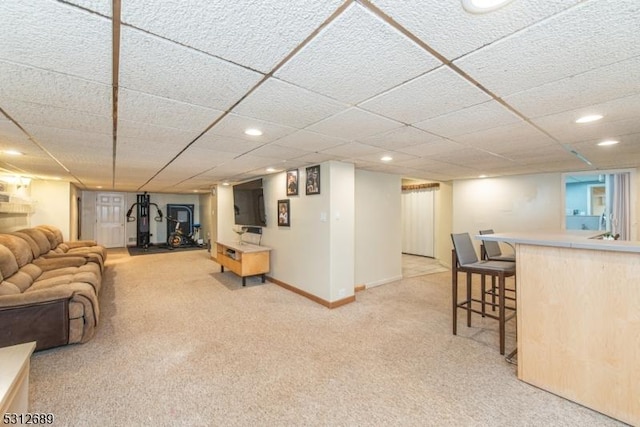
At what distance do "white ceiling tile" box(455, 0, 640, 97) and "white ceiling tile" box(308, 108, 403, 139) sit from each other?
749mm

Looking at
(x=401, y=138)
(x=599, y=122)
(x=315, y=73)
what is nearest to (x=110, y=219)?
(x=401, y=138)

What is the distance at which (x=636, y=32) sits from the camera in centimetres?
107

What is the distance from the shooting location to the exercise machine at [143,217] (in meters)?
9.62

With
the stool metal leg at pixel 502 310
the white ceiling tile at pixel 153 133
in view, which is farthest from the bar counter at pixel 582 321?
the white ceiling tile at pixel 153 133

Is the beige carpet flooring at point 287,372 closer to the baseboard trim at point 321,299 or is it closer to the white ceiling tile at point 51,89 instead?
the baseboard trim at point 321,299

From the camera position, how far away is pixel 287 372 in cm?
224

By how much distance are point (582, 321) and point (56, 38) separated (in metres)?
3.30

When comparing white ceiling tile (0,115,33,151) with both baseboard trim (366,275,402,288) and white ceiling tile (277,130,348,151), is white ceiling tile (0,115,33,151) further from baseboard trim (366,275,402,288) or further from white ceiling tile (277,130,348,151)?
baseboard trim (366,275,402,288)

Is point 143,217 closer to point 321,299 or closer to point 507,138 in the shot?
point 321,299

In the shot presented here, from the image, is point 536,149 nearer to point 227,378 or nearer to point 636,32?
point 636,32

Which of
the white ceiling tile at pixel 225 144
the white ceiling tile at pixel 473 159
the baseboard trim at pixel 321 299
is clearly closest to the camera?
the white ceiling tile at pixel 225 144

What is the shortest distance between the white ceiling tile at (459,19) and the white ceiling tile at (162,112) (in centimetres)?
140

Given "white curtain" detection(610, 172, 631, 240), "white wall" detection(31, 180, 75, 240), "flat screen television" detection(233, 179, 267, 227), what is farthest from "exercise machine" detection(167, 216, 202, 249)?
"white curtain" detection(610, 172, 631, 240)

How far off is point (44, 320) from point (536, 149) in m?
5.32
